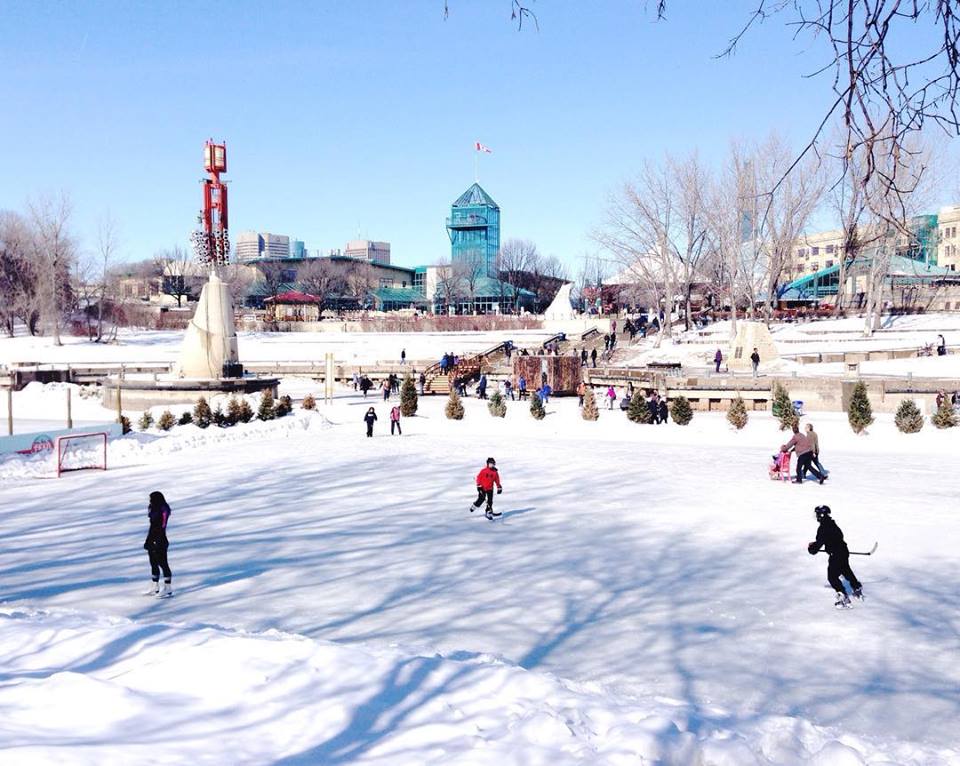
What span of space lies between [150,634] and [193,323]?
28.5 m

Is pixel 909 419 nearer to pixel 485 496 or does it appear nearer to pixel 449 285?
pixel 485 496

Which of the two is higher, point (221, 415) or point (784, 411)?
point (784, 411)

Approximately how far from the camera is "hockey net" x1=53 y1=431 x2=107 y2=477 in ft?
60.6

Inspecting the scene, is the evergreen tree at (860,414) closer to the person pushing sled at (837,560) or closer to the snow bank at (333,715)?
the person pushing sled at (837,560)

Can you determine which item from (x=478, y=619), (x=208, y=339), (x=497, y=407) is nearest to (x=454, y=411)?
(x=497, y=407)

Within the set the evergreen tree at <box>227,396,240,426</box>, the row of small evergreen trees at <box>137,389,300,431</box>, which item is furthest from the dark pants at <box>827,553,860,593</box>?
the evergreen tree at <box>227,396,240,426</box>

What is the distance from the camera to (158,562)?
8938 millimetres

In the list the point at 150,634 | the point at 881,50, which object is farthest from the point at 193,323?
the point at 881,50

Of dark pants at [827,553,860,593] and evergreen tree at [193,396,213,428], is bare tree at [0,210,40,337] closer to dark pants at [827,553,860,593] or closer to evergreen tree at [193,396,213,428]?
evergreen tree at [193,396,213,428]

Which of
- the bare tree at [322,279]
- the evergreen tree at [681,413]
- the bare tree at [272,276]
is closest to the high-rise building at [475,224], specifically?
the bare tree at [322,279]

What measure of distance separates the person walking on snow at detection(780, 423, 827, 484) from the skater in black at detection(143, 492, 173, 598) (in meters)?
11.0

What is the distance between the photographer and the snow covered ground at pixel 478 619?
16.0 feet

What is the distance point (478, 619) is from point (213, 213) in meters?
35.7

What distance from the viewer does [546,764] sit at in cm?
448
